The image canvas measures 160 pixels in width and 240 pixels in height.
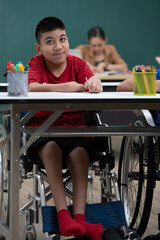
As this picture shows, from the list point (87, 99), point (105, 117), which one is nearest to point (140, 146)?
point (87, 99)

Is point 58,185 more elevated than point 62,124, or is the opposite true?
point 62,124

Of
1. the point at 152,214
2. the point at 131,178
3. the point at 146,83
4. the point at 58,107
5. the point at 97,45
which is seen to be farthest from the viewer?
the point at 97,45

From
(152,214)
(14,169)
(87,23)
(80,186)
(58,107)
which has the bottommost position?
(152,214)

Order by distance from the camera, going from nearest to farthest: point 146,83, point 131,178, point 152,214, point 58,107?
point 58,107, point 146,83, point 131,178, point 152,214

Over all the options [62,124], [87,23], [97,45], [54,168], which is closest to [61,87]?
[62,124]

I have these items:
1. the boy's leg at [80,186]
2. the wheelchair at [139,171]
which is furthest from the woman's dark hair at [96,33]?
the boy's leg at [80,186]

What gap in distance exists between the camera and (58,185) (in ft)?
5.71

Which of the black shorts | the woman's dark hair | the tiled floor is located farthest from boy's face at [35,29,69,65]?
the woman's dark hair

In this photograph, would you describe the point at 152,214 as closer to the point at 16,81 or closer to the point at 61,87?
the point at 61,87

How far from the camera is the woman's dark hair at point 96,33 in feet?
21.4

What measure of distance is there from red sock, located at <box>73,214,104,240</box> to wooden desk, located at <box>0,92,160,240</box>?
0.23 metres

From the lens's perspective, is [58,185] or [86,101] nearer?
[86,101]

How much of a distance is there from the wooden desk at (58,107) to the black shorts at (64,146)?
5.1 inches

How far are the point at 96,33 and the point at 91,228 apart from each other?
521 cm
